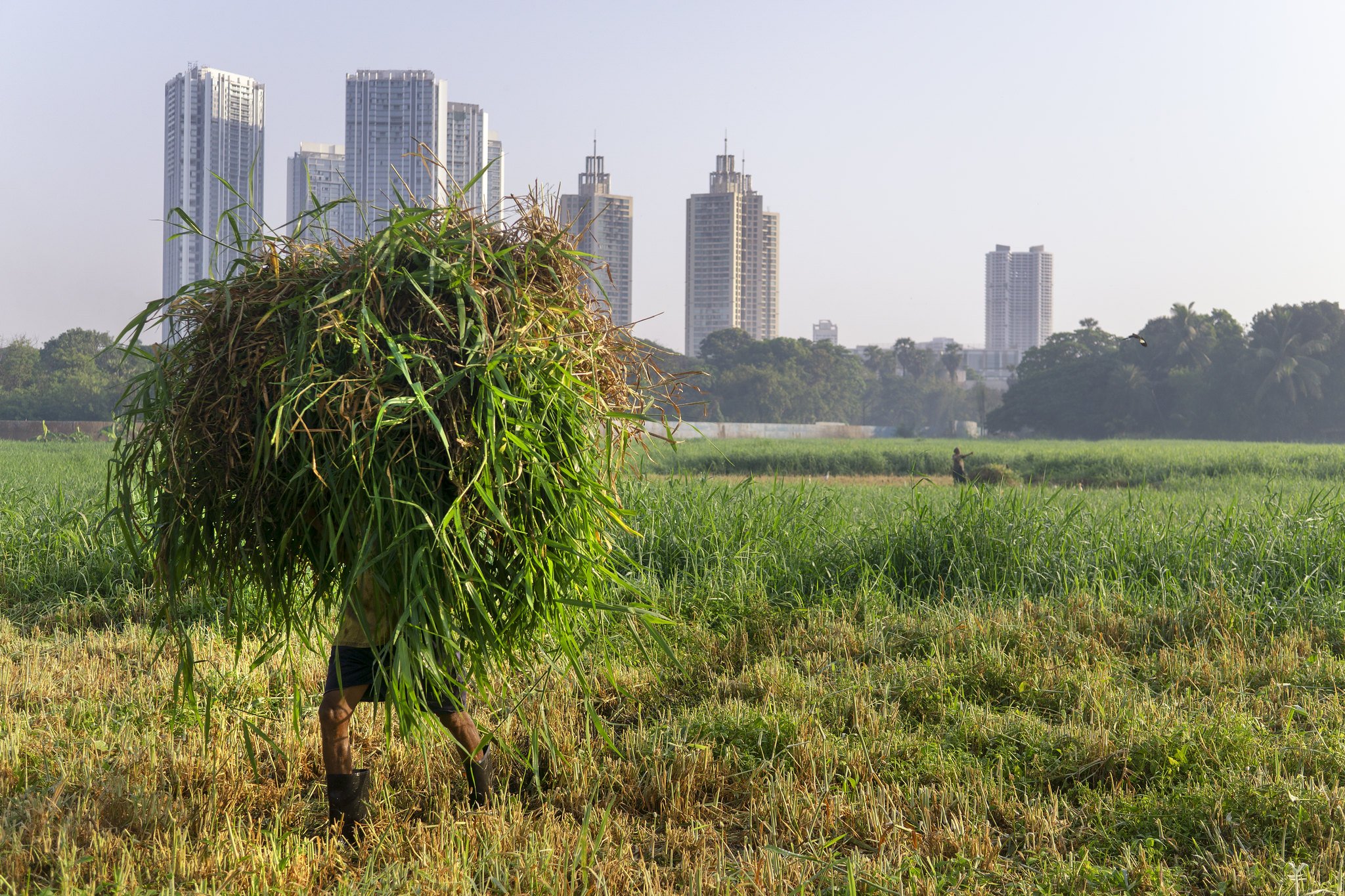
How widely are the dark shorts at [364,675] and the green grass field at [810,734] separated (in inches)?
10.0

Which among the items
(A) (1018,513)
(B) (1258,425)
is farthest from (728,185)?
(A) (1018,513)

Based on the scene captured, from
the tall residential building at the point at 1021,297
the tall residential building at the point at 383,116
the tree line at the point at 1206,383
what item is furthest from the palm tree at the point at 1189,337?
the tall residential building at the point at 1021,297

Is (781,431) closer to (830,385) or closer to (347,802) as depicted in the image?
(830,385)

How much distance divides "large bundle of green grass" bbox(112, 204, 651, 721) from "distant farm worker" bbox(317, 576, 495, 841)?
0.08m

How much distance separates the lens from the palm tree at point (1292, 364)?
151ft

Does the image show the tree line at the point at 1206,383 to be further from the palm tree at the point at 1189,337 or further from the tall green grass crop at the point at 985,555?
the tall green grass crop at the point at 985,555

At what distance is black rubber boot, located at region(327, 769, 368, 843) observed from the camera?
277cm

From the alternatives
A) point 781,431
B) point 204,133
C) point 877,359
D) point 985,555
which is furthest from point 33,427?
point 877,359

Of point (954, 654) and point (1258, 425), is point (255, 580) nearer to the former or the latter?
point (954, 654)

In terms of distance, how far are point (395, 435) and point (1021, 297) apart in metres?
154

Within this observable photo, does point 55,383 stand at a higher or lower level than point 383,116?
lower

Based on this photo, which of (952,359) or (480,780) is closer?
(480,780)

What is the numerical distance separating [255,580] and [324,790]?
105 centimetres

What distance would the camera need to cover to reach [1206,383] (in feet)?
160
